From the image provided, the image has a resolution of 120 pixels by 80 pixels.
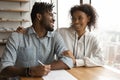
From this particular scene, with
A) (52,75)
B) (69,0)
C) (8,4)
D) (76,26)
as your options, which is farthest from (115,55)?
(8,4)

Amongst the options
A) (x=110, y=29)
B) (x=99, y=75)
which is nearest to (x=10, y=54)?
(x=99, y=75)

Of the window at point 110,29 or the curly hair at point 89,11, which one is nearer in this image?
the curly hair at point 89,11

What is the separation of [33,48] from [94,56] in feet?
2.03

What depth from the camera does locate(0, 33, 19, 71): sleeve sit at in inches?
62.3

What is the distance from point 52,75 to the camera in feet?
4.80

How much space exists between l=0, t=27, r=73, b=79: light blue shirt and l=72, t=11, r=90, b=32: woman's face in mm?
405

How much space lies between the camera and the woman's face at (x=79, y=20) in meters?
2.21

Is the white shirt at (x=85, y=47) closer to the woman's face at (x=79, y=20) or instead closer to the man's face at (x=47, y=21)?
the woman's face at (x=79, y=20)

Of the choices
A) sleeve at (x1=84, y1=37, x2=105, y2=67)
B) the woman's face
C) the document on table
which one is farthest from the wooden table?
the woman's face

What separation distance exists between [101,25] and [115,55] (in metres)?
0.55

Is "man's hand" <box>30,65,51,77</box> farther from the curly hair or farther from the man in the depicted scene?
the curly hair

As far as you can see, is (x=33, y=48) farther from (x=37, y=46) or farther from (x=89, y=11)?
(x=89, y=11)

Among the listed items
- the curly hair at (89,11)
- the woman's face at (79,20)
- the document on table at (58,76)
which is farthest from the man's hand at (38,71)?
the curly hair at (89,11)

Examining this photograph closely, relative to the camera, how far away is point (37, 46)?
1790 mm
